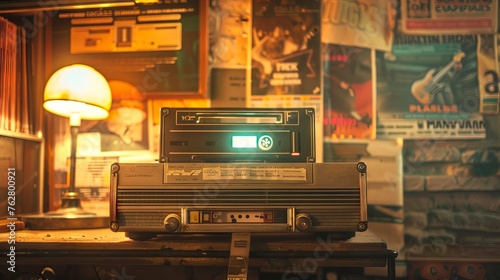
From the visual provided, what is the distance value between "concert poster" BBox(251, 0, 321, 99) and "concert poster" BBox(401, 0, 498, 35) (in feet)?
1.06

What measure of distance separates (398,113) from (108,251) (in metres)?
1.03

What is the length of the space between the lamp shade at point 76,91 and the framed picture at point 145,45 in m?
0.23

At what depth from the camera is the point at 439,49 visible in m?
1.51

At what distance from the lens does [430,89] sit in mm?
1500

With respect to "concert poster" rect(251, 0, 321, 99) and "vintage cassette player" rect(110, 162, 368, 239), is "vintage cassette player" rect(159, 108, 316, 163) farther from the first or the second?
"concert poster" rect(251, 0, 321, 99)

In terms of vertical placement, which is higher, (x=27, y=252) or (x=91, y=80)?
(x=91, y=80)

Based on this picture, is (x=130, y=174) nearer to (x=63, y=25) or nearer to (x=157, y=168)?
(x=157, y=168)

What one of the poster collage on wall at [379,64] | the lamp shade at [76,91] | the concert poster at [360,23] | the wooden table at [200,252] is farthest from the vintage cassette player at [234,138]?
the concert poster at [360,23]

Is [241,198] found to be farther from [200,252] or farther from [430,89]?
[430,89]

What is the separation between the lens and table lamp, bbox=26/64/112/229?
4.00 feet

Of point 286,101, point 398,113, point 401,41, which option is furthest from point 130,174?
point 401,41

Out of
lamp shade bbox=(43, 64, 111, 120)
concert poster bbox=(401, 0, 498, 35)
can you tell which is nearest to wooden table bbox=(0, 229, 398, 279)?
lamp shade bbox=(43, 64, 111, 120)

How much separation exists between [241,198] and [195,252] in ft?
0.51

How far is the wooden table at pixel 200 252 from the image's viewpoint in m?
0.94
